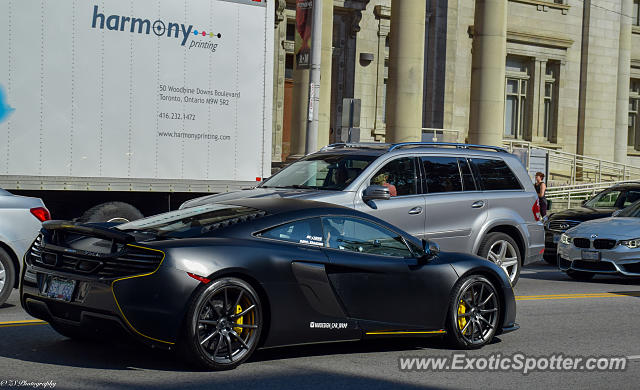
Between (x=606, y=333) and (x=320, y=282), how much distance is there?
391 cm

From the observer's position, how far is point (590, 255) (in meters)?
14.9

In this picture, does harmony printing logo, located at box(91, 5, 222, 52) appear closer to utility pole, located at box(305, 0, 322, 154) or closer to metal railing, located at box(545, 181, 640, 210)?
utility pole, located at box(305, 0, 322, 154)

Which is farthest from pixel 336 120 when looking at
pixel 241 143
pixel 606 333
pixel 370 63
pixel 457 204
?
pixel 606 333

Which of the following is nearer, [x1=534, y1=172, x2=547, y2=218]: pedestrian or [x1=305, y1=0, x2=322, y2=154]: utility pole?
[x1=305, y1=0, x2=322, y2=154]: utility pole

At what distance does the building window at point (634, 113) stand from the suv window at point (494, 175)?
28089mm

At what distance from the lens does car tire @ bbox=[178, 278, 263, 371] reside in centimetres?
664

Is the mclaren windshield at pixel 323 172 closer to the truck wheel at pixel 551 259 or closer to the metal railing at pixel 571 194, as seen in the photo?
the truck wheel at pixel 551 259

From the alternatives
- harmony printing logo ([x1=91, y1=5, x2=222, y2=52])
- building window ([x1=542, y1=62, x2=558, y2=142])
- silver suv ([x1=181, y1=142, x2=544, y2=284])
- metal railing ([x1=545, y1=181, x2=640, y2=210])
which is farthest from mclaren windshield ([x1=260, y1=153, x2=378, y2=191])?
building window ([x1=542, y1=62, x2=558, y2=142])

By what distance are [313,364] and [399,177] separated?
5.14 m

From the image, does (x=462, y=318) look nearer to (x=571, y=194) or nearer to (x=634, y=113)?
(x=571, y=194)

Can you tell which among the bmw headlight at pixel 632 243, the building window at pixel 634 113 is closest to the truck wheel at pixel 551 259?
the bmw headlight at pixel 632 243

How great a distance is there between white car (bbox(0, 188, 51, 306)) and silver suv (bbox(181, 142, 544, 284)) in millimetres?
2134

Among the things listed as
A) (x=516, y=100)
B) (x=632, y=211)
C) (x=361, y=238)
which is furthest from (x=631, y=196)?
(x=516, y=100)

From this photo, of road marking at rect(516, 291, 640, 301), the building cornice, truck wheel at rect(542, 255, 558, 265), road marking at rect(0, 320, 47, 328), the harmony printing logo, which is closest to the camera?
road marking at rect(0, 320, 47, 328)
